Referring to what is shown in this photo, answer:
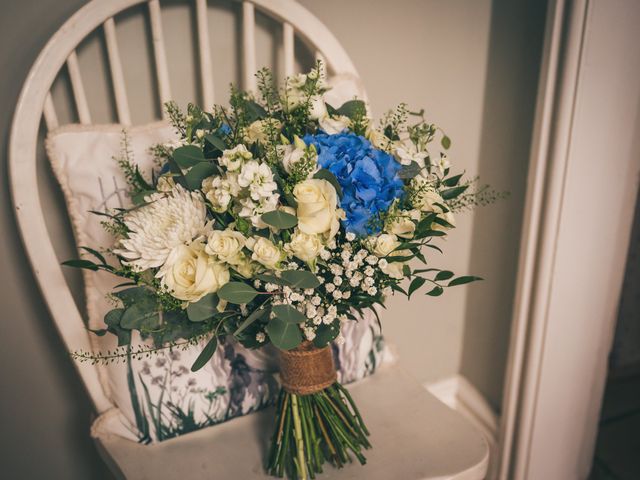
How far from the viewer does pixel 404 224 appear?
67 centimetres

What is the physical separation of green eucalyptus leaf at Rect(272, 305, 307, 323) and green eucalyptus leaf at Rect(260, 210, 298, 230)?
0.11 metres

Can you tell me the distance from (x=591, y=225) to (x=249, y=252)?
32.9 inches

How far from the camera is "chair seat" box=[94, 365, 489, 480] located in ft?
2.72

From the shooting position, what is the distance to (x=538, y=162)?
1111 mm

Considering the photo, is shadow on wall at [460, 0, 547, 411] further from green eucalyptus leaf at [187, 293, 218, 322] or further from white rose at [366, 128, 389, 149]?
green eucalyptus leaf at [187, 293, 218, 322]

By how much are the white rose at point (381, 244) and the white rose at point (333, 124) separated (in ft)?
0.50

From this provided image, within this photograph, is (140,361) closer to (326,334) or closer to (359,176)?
(326,334)

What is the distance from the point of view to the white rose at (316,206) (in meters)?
0.60

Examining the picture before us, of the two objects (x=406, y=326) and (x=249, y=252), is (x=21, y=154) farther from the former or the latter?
(x=406, y=326)

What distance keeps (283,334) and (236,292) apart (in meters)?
0.08

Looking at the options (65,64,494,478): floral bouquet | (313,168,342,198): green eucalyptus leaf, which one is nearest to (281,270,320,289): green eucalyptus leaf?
(65,64,494,478): floral bouquet

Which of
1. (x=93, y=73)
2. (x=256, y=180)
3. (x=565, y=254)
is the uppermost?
(x=93, y=73)

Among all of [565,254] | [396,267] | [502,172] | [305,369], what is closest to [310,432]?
[305,369]

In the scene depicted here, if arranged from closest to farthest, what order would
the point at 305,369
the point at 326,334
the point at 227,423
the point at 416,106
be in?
the point at 326,334 → the point at 305,369 → the point at 227,423 → the point at 416,106
